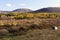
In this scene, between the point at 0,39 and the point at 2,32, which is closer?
the point at 0,39

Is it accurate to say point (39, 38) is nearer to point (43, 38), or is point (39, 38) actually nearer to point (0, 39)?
point (43, 38)

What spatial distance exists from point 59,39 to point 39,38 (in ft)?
9.33

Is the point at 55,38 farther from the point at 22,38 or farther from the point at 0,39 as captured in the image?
the point at 0,39

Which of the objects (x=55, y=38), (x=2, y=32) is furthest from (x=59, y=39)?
(x=2, y=32)

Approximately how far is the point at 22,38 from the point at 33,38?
1.64 m

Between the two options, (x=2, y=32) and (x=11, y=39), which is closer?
(x=11, y=39)

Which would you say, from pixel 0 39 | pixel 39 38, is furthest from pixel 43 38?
pixel 0 39

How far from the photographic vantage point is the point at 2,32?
30.9m

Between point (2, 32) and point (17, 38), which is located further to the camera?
point (2, 32)

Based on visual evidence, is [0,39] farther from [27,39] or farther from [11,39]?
[27,39]

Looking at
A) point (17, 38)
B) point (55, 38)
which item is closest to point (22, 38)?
point (17, 38)

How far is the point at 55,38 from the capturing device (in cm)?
2569

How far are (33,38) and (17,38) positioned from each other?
234cm

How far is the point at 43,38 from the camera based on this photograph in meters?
25.8
